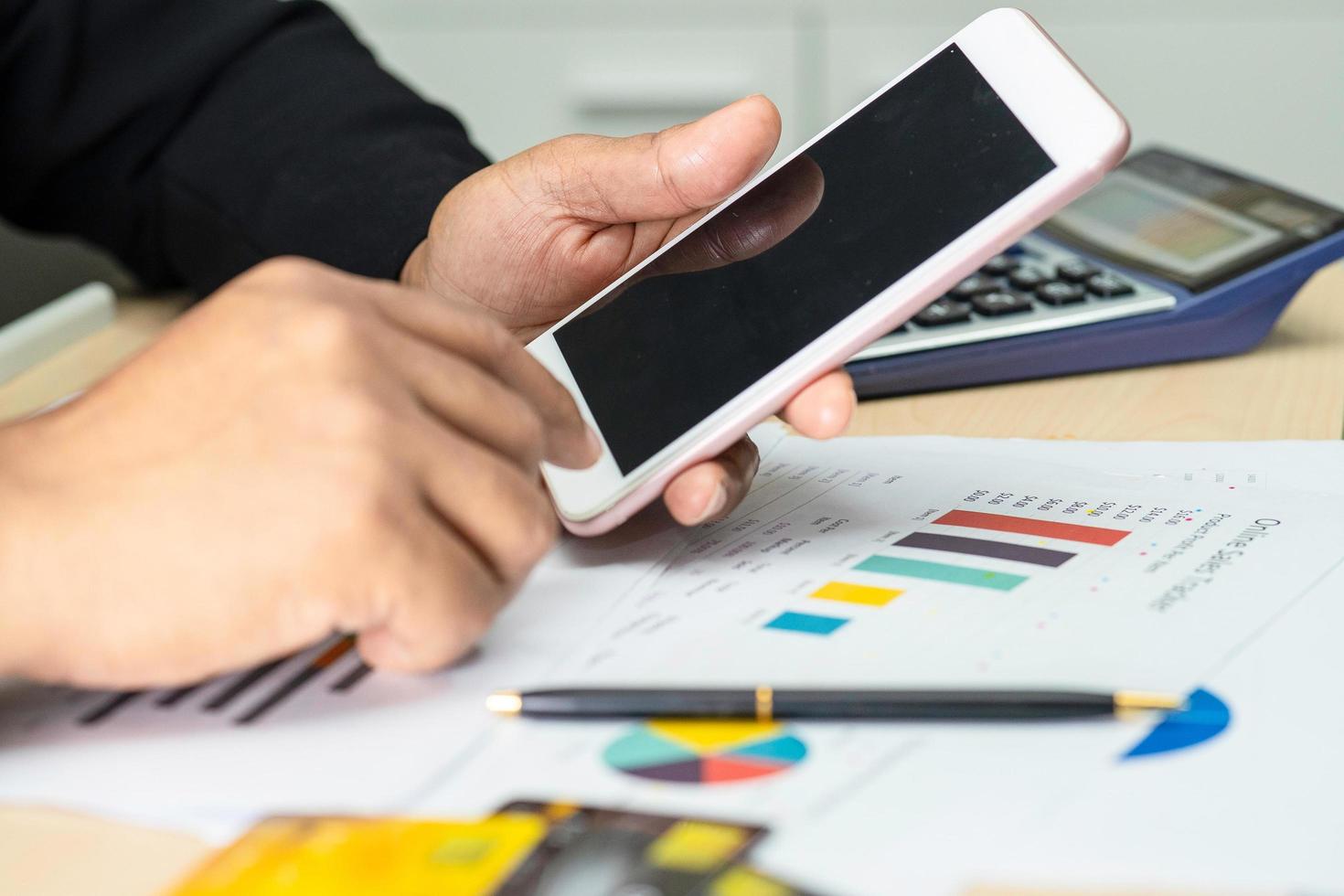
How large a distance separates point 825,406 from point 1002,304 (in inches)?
7.1

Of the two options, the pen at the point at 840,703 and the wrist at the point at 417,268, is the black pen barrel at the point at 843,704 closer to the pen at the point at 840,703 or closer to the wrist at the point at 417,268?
the pen at the point at 840,703

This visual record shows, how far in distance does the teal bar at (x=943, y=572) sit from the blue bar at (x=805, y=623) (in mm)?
33

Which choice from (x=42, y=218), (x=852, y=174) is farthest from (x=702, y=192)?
(x=42, y=218)

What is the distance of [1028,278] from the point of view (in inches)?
21.9

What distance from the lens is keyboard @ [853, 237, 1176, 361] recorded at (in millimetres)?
531

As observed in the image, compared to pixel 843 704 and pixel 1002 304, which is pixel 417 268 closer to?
pixel 1002 304

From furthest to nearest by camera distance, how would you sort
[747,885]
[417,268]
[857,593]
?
[417,268], [857,593], [747,885]

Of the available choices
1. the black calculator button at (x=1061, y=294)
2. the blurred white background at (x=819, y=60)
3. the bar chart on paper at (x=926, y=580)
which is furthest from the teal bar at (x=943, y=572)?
the blurred white background at (x=819, y=60)

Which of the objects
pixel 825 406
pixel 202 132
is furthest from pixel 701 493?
pixel 202 132

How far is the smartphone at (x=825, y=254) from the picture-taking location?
38cm

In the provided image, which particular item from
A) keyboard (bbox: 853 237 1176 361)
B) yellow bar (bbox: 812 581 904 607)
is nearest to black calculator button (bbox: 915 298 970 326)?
keyboard (bbox: 853 237 1176 361)

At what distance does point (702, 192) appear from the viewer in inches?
18.2

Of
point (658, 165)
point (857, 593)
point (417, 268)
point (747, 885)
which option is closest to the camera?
point (747, 885)

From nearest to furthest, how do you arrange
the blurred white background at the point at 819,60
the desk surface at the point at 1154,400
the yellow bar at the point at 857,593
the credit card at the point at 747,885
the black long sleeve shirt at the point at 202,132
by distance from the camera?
the credit card at the point at 747,885 < the yellow bar at the point at 857,593 < the desk surface at the point at 1154,400 < the black long sleeve shirt at the point at 202,132 < the blurred white background at the point at 819,60
